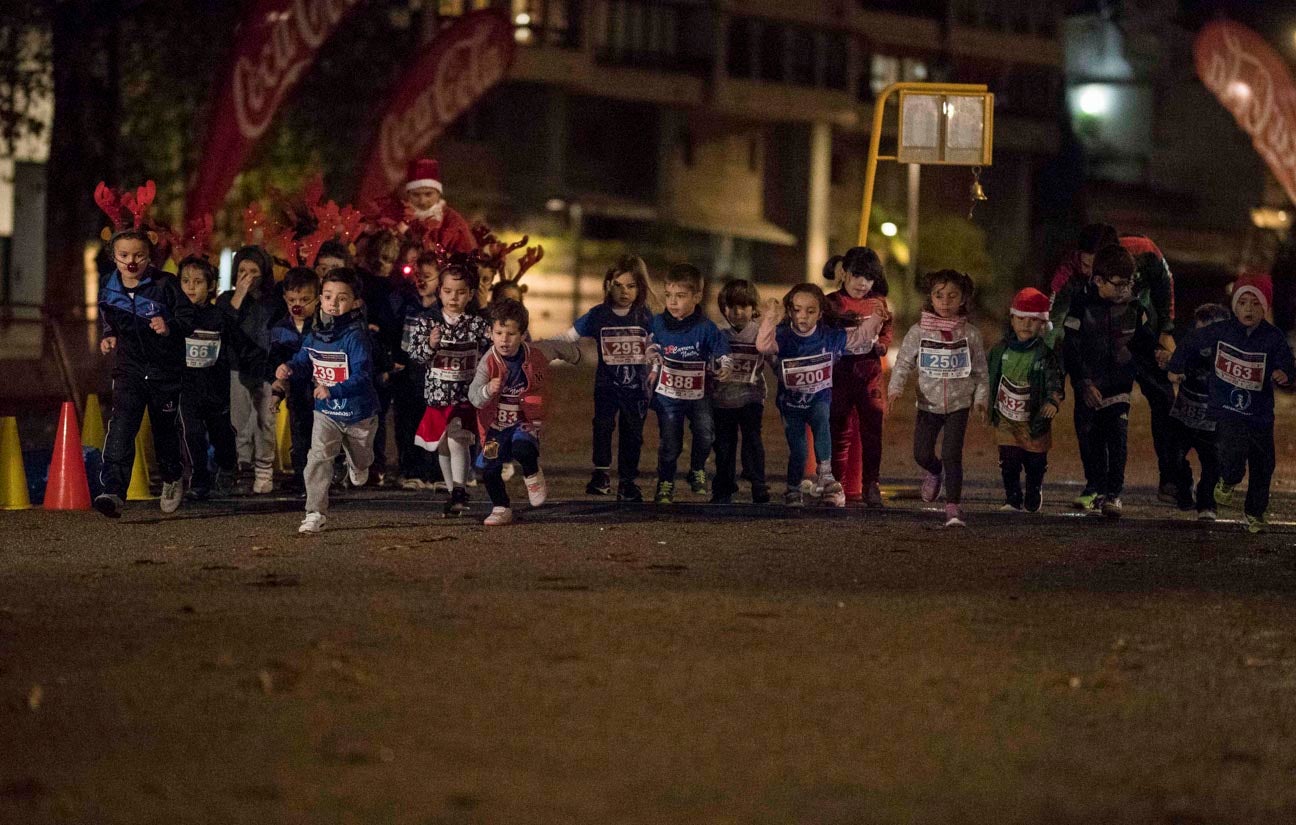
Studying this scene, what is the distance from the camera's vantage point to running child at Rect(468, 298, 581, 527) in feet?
38.2

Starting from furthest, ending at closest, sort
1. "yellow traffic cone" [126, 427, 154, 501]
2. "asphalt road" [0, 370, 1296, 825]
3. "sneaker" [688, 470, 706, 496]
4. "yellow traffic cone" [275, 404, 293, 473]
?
"yellow traffic cone" [275, 404, 293, 473] → "sneaker" [688, 470, 706, 496] → "yellow traffic cone" [126, 427, 154, 501] → "asphalt road" [0, 370, 1296, 825]

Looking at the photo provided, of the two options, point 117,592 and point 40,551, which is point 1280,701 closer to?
point 117,592

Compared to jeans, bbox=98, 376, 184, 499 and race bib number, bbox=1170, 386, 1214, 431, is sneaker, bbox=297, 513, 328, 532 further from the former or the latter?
race bib number, bbox=1170, 386, 1214, 431

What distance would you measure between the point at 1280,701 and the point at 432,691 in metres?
2.90

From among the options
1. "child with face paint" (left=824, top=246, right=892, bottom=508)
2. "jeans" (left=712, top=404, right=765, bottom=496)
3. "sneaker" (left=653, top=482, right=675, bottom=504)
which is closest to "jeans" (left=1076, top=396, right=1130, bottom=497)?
"child with face paint" (left=824, top=246, right=892, bottom=508)

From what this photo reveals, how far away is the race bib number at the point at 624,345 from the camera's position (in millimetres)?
13414

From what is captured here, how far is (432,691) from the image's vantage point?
22.6 ft

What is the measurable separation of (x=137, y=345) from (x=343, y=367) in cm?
152

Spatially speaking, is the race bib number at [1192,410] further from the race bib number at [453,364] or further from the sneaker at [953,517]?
the race bib number at [453,364]

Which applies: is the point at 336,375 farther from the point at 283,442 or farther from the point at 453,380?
the point at 283,442

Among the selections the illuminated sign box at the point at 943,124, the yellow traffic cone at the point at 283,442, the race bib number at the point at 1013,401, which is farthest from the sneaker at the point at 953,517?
the yellow traffic cone at the point at 283,442

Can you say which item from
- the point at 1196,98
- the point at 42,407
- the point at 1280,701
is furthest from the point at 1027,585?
the point at 1196,98

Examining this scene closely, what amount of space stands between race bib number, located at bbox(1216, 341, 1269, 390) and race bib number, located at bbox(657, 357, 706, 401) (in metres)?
3.12

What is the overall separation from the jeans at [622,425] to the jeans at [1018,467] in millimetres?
1935
